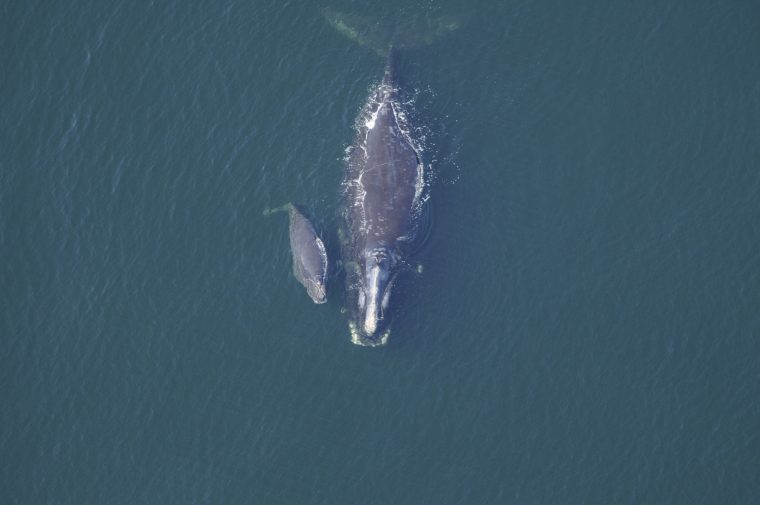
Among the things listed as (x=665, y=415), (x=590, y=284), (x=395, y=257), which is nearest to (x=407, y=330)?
(x=395, y=257)

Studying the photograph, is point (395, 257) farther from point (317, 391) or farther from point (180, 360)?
point (180, 360)

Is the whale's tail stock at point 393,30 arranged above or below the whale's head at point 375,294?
above

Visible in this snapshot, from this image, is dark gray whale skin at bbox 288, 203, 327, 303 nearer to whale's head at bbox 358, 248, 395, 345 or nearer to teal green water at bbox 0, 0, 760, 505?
teal green water at bbox 0, 0, 760, 505

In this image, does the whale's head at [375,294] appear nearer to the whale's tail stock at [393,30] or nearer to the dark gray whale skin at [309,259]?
the dark gray whale skin at [309,259]

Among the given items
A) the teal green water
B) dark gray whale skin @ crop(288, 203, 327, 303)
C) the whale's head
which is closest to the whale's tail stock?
the teal green water

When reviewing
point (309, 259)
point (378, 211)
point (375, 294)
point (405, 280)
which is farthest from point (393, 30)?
point (375, 294)

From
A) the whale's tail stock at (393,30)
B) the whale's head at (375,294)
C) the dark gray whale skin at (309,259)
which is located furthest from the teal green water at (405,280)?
the whale's head at (375,294)

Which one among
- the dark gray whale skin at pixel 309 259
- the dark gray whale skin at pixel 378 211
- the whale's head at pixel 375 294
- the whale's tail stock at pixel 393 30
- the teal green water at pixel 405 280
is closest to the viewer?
the teal green water at pixel 405 280
